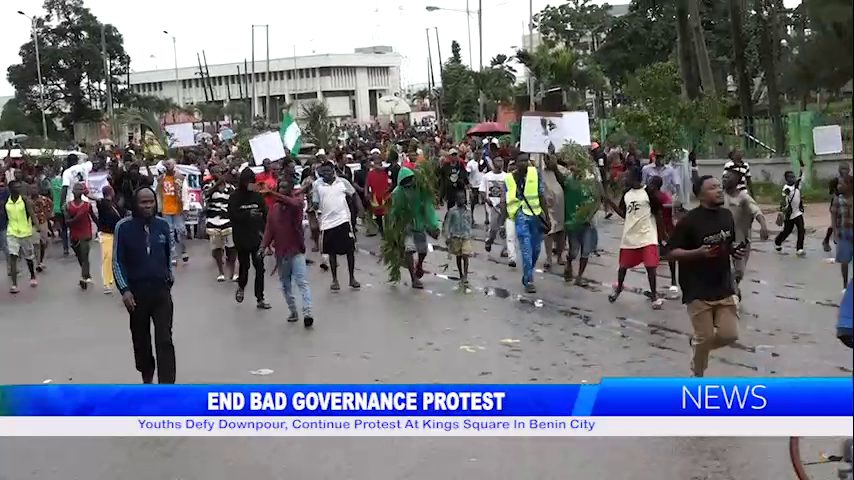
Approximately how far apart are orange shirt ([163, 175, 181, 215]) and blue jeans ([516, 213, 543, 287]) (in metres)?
5.86

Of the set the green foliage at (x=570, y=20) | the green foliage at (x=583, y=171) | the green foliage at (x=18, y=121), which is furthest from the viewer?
the green foliage at (x=18, y=121)

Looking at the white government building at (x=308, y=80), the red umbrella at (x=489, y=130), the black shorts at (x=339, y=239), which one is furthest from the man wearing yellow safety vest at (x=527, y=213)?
the white government building at (x=308, y=80)

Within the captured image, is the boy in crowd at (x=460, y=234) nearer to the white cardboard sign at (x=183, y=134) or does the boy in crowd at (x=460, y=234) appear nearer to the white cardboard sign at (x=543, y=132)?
the white cardboard sign at (x=543, y=132)

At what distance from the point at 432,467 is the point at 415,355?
128 inches

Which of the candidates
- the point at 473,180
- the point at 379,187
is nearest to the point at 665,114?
the point at 473,180

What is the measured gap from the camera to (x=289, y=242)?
10.9m

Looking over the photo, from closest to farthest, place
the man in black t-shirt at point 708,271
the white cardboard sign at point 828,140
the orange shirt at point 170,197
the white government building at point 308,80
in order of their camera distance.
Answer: the man in black t-shirt at point 708,271, the orange shirt at point 170,197, the white cardboard sign at point 828,140, the white government building at point 308,80

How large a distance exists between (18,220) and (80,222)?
0.85 meters

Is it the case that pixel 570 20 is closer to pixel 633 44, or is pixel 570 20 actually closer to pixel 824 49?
pixel 633 44

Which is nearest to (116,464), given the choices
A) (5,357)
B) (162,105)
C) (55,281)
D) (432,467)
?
(432,467)

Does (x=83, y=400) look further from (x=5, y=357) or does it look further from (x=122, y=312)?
(x=122, y=312)

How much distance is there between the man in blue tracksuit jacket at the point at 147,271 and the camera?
7.50 meters

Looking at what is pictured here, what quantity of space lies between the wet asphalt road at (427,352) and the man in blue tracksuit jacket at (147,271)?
959 mm

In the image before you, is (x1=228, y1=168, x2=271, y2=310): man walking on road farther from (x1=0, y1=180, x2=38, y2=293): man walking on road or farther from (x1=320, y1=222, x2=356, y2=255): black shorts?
(x1=0, y1=180, x2=38, y2=293): man walking on road
